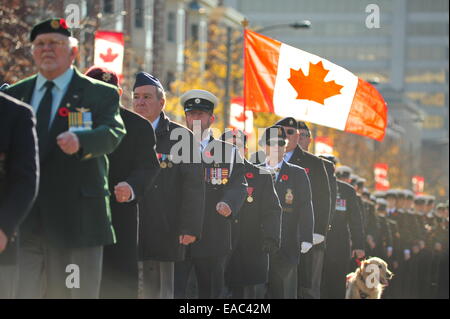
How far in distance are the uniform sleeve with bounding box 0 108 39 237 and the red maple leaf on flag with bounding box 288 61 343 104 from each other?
923 centimetres

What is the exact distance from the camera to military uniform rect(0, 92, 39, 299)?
21.0 ft

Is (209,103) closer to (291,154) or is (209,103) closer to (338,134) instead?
(291,154)

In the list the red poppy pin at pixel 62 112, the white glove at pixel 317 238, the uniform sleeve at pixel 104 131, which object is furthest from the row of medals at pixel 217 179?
the red poppy pin at pixel 62 112

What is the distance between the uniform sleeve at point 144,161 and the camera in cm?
801

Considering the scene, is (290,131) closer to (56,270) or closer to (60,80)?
(60,80)

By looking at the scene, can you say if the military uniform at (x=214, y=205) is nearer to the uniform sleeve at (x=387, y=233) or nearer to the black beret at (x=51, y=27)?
the black beret at (x=51, y=27)

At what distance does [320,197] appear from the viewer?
1413 centimetres

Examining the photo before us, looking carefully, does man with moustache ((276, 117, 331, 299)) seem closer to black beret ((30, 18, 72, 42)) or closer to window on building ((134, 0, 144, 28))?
black beret ((30, 18, 72, 42))

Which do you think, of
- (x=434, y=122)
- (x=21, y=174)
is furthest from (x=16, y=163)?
(x=434, y=122)

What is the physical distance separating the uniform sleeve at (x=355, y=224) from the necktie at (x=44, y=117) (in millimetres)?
9362

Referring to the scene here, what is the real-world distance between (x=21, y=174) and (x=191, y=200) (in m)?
3.07

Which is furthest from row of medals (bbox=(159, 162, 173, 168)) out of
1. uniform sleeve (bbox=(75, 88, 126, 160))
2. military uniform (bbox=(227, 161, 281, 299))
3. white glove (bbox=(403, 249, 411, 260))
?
white glove (bbox=(403, 249, 411, 260))

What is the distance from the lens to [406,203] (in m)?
26.5
